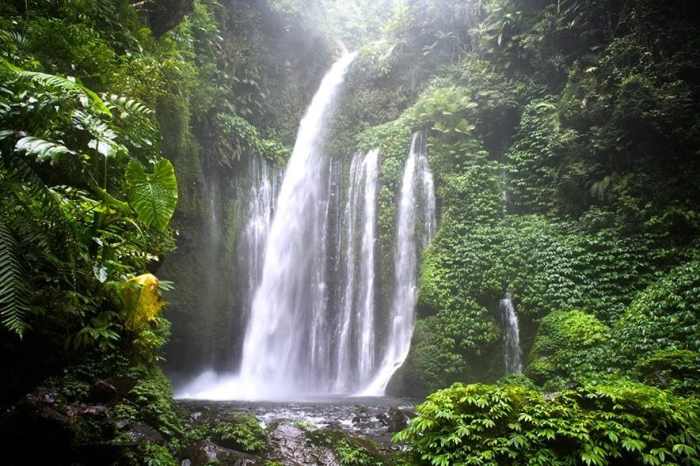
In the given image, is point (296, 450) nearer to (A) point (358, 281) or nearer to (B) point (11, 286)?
(B) point (11, 286)

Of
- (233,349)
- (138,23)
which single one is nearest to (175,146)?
(138,23)

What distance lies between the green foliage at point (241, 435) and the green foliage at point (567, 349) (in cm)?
527

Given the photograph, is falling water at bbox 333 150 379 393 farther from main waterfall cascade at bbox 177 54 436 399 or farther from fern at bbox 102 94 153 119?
fern at bbox 102 94 153 119

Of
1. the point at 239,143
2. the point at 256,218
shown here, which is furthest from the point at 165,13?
the point at 256,218

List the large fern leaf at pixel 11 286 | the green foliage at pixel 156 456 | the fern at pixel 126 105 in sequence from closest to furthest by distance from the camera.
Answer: the large fern leaf at pixel 11 286, the green foliage at pixel 156 456, the fern at pixel 126 105

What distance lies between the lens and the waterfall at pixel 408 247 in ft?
35.7

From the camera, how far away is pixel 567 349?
8.41m

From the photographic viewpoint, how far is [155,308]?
4492mm

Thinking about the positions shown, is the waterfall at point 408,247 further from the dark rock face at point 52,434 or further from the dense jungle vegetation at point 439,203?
the dark rock face at point 52,434

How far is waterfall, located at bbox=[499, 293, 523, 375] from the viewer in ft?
30.7

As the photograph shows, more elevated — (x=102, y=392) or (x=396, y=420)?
(x=102, y=392)

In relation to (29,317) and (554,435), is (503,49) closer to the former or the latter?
(554,435)

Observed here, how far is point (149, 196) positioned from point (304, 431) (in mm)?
3877

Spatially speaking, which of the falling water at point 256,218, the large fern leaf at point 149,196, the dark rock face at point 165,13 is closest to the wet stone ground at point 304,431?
the large fern leaf at point 149,196
